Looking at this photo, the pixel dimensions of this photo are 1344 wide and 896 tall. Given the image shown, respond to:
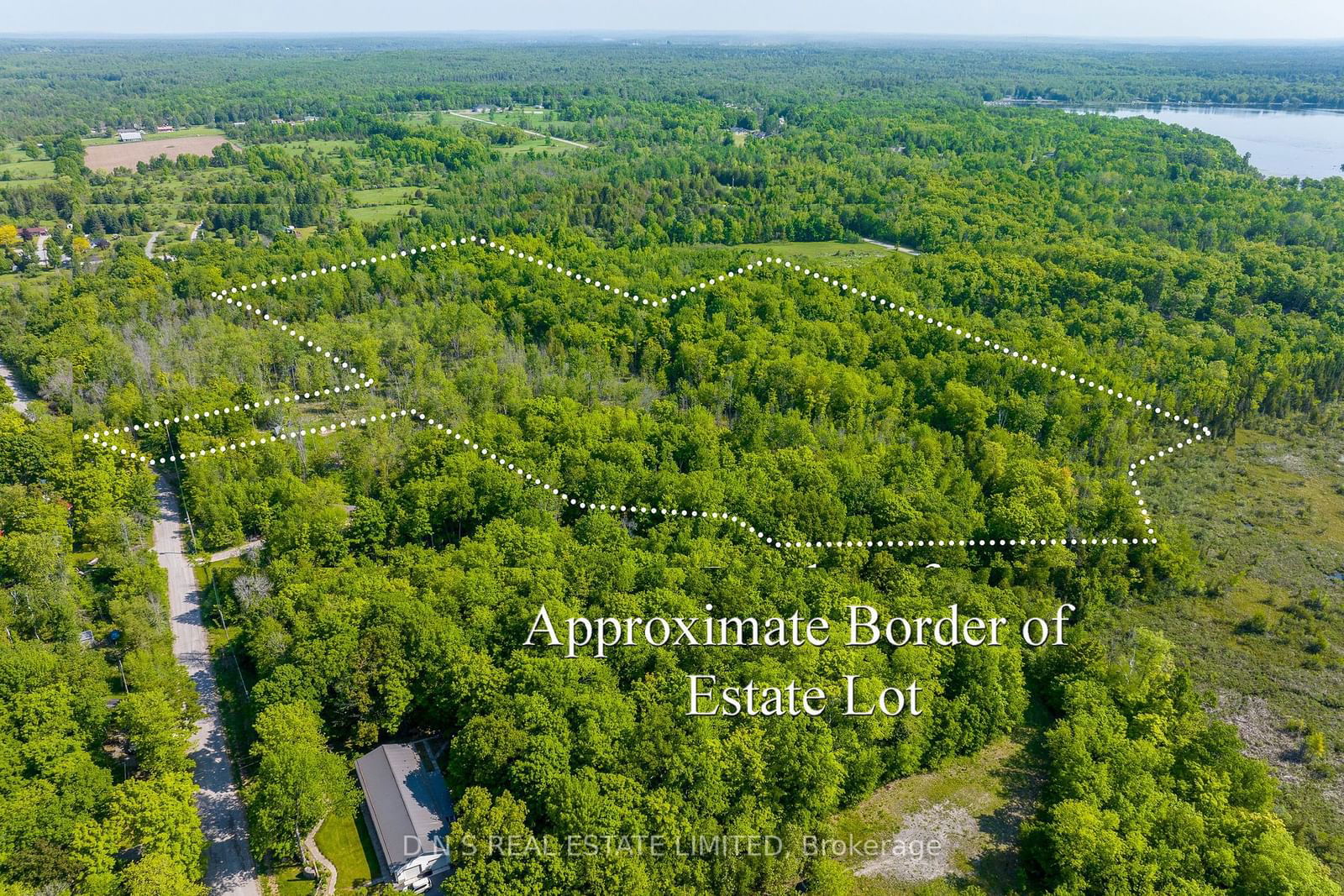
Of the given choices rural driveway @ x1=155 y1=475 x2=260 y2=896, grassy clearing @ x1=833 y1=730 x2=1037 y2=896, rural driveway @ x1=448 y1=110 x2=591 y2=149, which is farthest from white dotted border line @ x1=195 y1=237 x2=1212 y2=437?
rural driveway @ x1=448 y1=110 x2=591 y2=149

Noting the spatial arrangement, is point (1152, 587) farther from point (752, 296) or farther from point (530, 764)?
point (752, 296)

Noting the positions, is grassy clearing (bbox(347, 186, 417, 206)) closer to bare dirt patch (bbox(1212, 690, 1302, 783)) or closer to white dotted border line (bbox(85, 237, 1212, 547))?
white dotted border line (bbox(85, 237, 1212, 547))

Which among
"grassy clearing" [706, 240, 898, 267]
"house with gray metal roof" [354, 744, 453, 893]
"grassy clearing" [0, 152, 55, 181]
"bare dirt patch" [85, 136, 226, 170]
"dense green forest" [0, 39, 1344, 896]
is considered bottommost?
"house with gray metal roof" [354, 744, 453, 893]

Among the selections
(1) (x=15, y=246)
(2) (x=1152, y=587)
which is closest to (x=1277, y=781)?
(2) (x=1152, y=587)

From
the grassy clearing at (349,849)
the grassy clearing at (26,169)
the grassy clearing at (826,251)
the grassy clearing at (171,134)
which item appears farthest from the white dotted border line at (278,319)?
the grassy clearing at (171,134)

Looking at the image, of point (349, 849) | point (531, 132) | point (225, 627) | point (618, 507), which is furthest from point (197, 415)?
point (531, 132)

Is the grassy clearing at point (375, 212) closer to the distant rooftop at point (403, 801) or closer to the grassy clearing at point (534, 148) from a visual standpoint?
the grassy clearing at point (534, 148)
